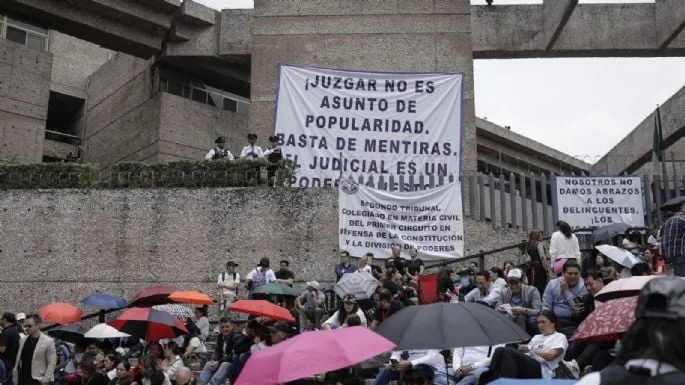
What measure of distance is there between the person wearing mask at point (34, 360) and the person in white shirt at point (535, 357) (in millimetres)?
6111

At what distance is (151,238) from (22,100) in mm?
8157

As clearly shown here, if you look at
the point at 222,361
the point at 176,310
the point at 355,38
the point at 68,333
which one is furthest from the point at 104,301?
the point at 355,38

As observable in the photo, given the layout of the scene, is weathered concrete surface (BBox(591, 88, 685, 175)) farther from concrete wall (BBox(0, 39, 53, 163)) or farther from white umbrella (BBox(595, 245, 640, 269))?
concrete wall (BBox(0, 39, 53, 163))

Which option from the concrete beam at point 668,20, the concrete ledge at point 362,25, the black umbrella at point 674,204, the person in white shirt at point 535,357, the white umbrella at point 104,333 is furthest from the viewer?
the concrete ledge at point 362,25

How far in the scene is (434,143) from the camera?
16.4 m

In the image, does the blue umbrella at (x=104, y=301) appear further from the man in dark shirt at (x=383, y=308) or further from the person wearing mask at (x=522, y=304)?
the person wearing mask at (x=522, y=304)

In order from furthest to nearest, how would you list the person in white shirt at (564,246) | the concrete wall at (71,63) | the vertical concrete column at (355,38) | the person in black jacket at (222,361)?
1. the concrete wall at (71,63)
2. the vertical concrete column at (355,38)
3. the person in white shirt at (564,246)
4. the person in black jacket at (222,361)

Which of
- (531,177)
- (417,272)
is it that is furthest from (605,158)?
(417,272)

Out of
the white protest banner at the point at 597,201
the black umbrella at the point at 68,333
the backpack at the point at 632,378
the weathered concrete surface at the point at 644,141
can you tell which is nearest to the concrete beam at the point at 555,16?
the white protest banner at the point at 597,201

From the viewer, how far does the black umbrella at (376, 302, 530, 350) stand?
644cm

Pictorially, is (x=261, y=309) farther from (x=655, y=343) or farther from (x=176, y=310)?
(x=655, y=343)

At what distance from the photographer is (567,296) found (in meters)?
8.55

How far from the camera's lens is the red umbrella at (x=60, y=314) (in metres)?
12.3

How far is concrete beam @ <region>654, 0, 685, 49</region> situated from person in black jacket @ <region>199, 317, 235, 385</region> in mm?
13512
